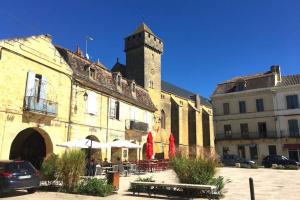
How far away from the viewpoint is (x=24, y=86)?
15680mm

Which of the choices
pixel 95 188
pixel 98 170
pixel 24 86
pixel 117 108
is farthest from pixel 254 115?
pixel 95 188

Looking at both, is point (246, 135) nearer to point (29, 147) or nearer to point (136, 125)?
point (136, 125)

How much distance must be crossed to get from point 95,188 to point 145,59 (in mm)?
25223

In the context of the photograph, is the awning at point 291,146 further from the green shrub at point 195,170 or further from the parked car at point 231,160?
the green shrub at point 195,170

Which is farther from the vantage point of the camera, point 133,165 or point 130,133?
point 130,133

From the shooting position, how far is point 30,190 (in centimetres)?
1089

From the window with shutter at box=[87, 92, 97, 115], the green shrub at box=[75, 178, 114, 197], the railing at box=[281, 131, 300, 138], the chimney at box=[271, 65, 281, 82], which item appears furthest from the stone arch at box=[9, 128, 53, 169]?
the chimney at box=[271, 65, 281, 82]

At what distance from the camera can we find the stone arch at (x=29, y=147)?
59.5ft

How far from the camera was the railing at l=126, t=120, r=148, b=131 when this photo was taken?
25034 millimetres

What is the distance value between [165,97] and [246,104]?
10358 mm

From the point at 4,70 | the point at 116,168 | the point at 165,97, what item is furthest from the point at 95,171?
the point at 165,97

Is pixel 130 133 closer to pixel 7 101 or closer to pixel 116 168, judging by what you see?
pixel 116 168

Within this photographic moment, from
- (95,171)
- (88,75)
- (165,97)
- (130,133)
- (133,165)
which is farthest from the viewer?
(165,97)

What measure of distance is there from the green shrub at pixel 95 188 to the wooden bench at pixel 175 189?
97 centimetres
